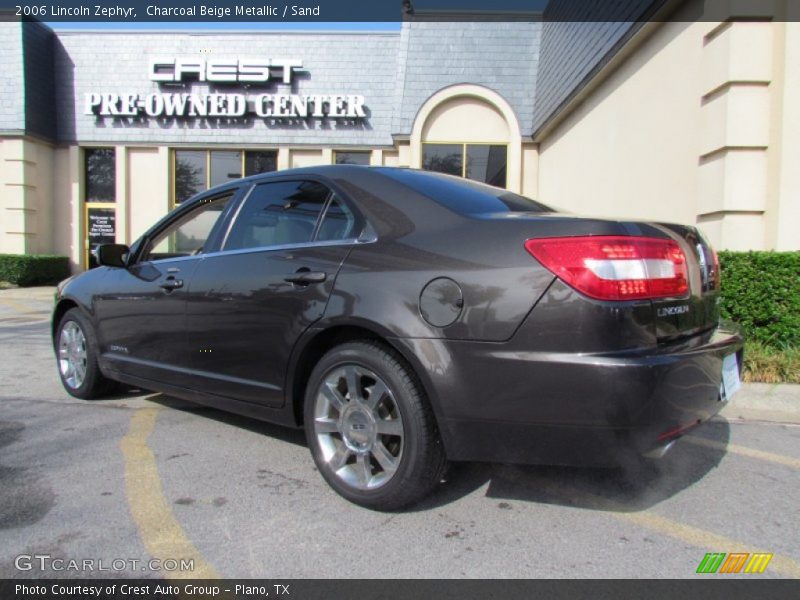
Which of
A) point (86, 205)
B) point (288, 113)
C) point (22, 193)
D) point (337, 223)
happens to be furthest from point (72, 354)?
point (86, 205)

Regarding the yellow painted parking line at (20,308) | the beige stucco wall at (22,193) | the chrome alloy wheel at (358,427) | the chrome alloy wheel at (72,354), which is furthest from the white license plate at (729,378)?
the beige stucco wall at (22,193)

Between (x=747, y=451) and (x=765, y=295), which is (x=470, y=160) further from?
(x=747, y=451)

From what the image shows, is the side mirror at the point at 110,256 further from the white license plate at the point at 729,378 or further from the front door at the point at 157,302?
the white license plate at the point at 729,378

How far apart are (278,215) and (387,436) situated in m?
1.48

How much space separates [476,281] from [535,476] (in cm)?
142

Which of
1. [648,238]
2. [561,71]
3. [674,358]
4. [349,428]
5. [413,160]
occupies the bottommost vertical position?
[349,428]

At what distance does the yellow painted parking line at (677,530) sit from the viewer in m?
2.34

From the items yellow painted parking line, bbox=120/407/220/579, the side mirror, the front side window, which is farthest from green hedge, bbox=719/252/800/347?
the front side window

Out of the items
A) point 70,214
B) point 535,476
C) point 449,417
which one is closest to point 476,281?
point 449,417

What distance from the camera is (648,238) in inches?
93.2

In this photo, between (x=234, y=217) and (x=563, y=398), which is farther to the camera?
(x=234, y=217)

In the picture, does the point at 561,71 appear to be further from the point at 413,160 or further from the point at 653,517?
the point at 653,517

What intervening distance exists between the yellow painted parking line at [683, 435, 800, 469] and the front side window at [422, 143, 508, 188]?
10.6 metres

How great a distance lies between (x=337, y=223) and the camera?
305 cm
